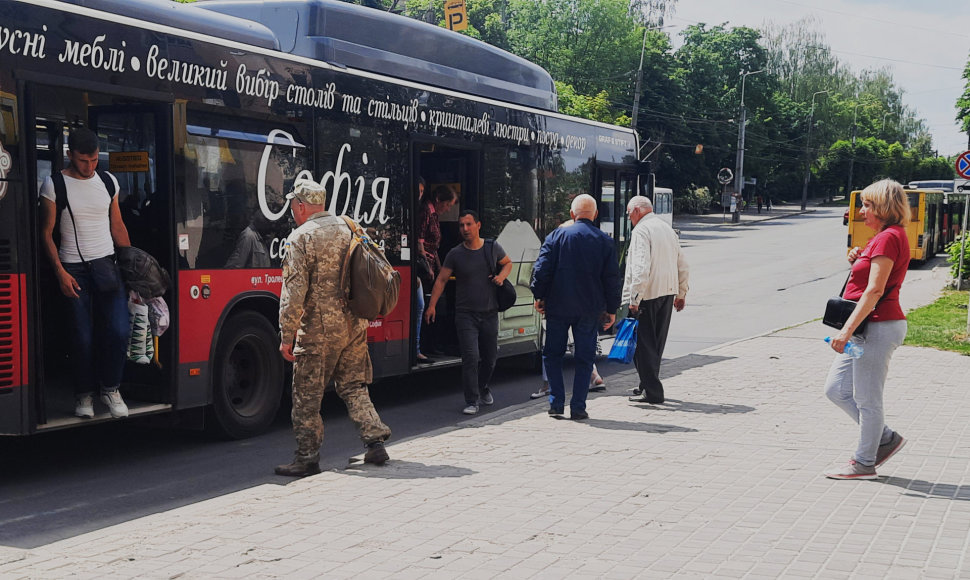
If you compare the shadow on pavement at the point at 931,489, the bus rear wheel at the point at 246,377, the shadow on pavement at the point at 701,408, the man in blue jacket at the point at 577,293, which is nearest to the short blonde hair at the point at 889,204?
the shadow on pavement at the point at 931,489

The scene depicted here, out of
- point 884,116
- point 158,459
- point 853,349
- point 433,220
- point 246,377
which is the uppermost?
point 884,116

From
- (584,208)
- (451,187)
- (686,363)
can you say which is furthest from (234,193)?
(686,363)

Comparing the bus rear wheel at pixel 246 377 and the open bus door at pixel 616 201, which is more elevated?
the open bus door at pixel 616 201

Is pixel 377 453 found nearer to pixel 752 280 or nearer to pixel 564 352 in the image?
pixel 564 352

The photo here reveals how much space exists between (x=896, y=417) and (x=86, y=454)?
21.7 ft

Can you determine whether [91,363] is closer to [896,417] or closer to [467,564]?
[467,564]

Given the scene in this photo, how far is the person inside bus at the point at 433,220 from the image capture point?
10922 mm

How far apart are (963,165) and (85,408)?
693 inches

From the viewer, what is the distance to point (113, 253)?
281 inches

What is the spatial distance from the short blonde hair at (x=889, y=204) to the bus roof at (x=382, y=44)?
4948 mm

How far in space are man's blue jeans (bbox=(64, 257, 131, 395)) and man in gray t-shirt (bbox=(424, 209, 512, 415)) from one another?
11.0 feet

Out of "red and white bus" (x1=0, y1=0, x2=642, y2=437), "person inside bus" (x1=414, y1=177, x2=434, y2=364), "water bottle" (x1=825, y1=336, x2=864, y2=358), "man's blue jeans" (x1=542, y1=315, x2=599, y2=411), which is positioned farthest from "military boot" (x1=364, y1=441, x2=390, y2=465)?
"person inside bus" (x1=414, y1=177, x2=434, y2=364)

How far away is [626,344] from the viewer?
10.1 m

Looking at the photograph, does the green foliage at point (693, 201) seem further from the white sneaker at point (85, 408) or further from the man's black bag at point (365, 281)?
the white sneaker at point (85, 408)
